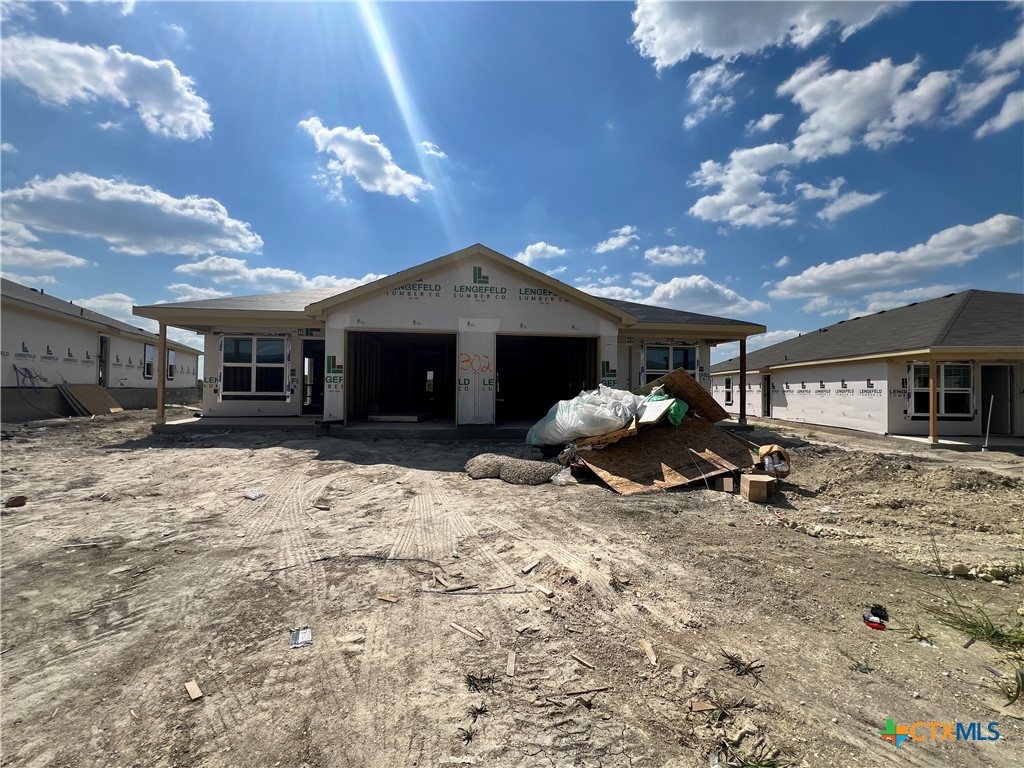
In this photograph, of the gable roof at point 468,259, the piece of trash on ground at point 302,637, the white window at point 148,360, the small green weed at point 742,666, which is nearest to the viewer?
the small green weed at point 742,666

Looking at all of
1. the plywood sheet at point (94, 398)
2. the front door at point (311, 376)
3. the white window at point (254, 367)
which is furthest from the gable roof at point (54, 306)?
the front door at point (311, 376)

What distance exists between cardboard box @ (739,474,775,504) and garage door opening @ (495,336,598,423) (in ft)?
24.0

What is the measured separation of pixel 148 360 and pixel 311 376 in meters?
16.2

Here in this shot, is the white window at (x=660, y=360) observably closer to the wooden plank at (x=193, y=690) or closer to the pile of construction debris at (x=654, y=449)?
the pile of construction debris at (x=654, y=449)

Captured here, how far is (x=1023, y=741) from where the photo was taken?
7.34ft

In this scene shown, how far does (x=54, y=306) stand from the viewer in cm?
1872

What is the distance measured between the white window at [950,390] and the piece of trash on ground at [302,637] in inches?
779

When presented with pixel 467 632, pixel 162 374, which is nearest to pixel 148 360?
pixel 162 374

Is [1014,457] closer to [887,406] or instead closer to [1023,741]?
[887,406]

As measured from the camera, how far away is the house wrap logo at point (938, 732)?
2.27 m

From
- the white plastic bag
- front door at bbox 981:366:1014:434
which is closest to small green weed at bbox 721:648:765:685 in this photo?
the white plastic bag

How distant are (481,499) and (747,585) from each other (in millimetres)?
3832

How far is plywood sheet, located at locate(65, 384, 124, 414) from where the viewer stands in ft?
58.3

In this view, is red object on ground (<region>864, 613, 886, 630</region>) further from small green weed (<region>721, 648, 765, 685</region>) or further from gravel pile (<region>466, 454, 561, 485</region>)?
gravel pile (<region>466, 454, 561, 485</region>)
